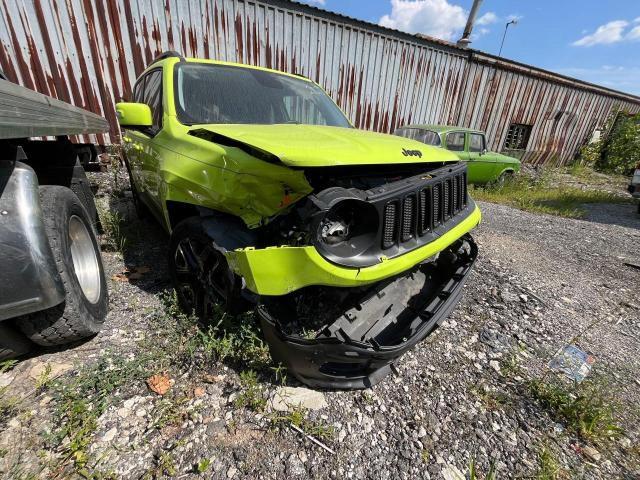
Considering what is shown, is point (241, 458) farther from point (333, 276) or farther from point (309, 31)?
point (309, 31)

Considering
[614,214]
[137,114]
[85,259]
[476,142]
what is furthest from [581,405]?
[614,214]

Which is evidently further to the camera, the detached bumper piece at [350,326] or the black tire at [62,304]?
the black tire at [62,304]

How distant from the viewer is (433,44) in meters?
8.81

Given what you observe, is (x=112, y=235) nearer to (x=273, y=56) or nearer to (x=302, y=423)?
(x=302, y=423)

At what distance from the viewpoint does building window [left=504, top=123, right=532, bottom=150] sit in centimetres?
1229

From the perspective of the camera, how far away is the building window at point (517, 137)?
40.3ft

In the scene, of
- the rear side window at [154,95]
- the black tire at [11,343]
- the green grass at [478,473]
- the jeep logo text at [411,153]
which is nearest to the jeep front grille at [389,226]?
the jeep logo text at [411,153]

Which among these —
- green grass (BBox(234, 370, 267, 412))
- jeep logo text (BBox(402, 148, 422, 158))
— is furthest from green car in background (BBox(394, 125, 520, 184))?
green grass (BBox(234, 370, 267, 412))

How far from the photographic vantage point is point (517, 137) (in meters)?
12.6

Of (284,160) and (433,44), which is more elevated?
(433,44)

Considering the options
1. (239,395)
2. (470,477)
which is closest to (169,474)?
(239,395)

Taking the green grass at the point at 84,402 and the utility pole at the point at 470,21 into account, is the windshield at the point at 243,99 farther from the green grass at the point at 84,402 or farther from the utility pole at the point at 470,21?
the utility pole at the point at 470,21

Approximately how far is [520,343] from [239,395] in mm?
2180

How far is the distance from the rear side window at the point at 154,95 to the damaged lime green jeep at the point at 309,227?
0.13ft
